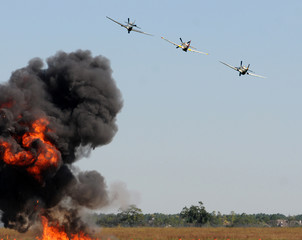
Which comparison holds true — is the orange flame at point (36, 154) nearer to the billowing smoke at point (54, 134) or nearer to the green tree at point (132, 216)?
the billowing smoke at point (54, 134)

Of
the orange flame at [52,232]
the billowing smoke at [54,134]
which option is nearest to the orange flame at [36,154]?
the billowing smoke at [54,134]

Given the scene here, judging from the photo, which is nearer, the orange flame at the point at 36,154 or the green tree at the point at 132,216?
the orange flame at the point at 36,154

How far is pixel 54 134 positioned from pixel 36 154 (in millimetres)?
3822

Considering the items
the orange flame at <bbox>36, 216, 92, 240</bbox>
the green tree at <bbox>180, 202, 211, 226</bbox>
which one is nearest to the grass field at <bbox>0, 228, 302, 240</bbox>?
the orange flame at <bbox>36, 216, 92, 240</bbox>

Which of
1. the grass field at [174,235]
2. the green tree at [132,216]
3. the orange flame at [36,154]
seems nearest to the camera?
the orange flame at [36,154]

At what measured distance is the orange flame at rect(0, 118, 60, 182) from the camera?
7050cm

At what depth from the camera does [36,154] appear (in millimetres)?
71312

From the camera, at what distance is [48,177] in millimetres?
74125

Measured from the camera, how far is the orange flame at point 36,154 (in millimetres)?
70500

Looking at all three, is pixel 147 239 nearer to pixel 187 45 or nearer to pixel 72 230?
pixel 72 230

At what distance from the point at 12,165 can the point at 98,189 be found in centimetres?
1424

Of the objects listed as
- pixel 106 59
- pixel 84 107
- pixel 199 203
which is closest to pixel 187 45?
pixel 106 59

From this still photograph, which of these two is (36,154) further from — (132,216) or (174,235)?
(132,216)

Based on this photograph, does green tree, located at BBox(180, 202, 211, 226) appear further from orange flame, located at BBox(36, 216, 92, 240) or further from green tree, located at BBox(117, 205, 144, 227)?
orange flame, located at BBox(36, 216, 92, 240)
